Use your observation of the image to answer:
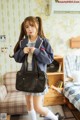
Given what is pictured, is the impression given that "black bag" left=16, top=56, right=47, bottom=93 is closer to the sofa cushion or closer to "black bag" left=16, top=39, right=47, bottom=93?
"black bag" left=16, top=39, right=47, bottom=93

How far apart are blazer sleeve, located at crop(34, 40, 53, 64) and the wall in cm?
144

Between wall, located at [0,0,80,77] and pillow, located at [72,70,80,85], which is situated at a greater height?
wall, located at [0,0,80,77]

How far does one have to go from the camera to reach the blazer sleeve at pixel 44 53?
181 cm

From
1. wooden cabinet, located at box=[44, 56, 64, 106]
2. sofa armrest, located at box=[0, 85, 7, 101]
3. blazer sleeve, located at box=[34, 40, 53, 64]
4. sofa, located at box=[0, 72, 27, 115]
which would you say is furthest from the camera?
wooden cabinet, located at box=[44, 56, 64, 106]

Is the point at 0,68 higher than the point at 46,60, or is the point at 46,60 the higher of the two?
the point at 46,60

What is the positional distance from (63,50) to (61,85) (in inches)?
24.2

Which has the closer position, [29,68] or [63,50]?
[29,68]

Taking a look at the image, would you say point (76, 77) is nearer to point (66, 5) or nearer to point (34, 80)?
point (66, 5)

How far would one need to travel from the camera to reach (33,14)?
3.22m

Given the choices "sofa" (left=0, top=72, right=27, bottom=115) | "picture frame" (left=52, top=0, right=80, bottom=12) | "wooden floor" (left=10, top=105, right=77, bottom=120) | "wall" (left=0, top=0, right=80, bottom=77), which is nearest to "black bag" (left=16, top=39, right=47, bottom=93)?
"sofa" (left=0, top=72, right=27, bottom=115)

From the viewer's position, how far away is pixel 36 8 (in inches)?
126

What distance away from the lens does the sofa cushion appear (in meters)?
3.12

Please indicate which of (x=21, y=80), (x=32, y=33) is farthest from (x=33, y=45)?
(x=21, y=80)

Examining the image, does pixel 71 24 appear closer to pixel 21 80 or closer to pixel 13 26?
pixel 13 26
